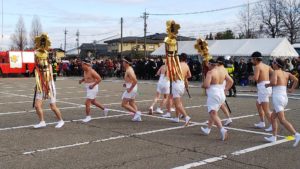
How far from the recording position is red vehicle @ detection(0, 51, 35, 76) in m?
34.8

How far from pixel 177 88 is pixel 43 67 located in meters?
3.18

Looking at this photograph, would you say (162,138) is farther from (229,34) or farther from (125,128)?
(229,34)

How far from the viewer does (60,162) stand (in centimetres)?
632

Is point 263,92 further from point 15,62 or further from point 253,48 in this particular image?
point 15,62

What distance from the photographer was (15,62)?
35219 mm

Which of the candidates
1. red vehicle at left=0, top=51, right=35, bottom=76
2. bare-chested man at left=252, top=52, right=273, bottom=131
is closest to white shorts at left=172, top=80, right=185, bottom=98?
bare-chested man at left=252, top=52, right=273, bottom=131

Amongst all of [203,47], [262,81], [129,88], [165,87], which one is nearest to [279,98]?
[262,81]

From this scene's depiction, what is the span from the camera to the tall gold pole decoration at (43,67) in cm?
927

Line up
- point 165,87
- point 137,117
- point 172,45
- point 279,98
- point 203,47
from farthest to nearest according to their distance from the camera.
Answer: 1. point 203,47
2. point 165,87
3. point 172,45
4. point 137,117
5. point 279,98

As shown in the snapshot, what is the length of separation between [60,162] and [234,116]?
20.3 feet

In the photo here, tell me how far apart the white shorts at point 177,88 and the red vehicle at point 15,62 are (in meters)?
28.0

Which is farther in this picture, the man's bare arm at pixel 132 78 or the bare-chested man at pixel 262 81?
the man's bare arm at pixel 132 78

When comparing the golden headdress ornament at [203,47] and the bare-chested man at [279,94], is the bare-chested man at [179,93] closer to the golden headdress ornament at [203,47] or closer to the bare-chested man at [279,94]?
the golden headdress ornament at [203,47]

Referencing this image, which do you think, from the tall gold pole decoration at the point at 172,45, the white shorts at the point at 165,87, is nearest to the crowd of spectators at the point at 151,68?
the white shorts at the point at 165,87
